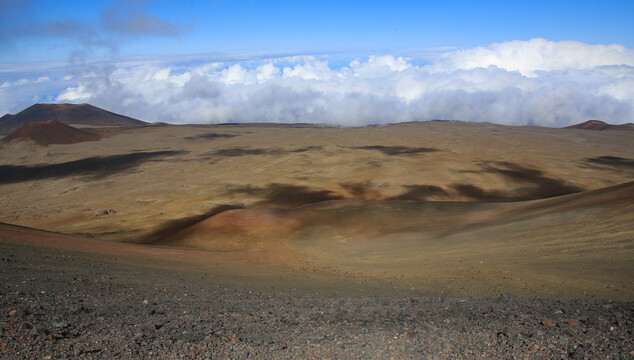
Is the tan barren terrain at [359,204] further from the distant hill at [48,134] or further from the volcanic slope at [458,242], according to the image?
the distant hill at [48,134]

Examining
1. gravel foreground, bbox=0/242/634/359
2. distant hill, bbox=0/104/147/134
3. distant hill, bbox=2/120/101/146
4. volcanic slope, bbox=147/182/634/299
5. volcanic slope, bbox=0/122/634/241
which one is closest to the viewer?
gravel foreground, bbox=0/242/634/359

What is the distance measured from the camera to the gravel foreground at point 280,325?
6.54 meters

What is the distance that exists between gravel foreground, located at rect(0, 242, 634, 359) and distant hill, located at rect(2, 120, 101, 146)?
93015 millimetres

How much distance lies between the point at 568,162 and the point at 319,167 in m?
38.6

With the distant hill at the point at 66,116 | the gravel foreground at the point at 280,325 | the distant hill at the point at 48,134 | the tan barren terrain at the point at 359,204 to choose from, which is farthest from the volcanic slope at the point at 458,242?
the distant hill at the point at 66,116

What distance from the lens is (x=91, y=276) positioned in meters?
11.1

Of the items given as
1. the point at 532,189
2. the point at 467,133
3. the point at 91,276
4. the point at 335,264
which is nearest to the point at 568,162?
the point at 532,189

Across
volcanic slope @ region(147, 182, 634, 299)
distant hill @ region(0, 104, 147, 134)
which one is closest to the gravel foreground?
volcanic slope @ region(147, 182, 634, 299)

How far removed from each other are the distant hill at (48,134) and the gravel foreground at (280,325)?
305 feet

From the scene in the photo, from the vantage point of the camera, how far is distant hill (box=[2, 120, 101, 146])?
8871 cm

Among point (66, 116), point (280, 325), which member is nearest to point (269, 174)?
Result: point (280, 325)

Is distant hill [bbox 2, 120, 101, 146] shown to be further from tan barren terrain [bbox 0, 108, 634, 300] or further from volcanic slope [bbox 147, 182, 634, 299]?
volcanic slope [bbox 147, 182, 634, 299]

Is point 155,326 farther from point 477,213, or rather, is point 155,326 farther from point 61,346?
point 477,213

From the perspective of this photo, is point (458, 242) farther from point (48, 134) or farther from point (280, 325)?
point (48, 134)
